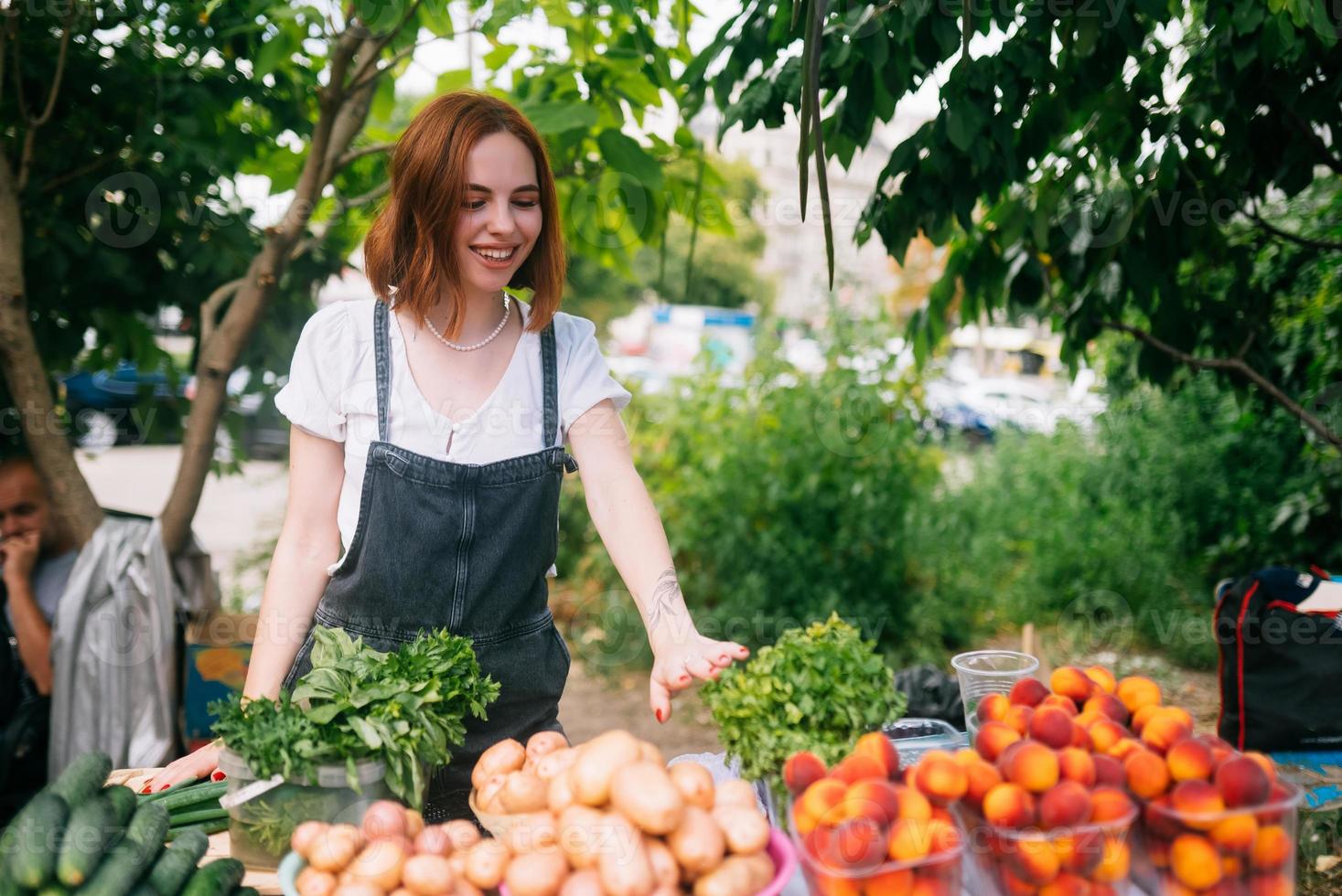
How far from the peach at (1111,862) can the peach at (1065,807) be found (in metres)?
0.04

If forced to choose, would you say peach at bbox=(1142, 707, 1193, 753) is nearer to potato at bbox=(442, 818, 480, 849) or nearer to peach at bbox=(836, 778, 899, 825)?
peach at bbox=(836, 778, 899, 825)

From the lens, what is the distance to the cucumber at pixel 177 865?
1.38 meters

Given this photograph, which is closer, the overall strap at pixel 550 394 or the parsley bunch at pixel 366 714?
the parsley bunch at pixel 366 714

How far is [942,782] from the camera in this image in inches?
48.4

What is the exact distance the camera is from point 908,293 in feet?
57.2

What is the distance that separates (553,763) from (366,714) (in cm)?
28

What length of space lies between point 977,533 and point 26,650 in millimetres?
4983

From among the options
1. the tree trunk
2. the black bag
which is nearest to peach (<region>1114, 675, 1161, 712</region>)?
the black bag

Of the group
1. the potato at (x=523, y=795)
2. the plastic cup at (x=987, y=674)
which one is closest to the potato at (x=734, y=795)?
the potato at (x=523, y=795)

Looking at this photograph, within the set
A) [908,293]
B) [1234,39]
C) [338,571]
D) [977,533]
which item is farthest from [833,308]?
[908,293]

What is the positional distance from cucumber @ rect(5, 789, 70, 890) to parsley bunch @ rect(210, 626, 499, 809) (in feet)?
0.74

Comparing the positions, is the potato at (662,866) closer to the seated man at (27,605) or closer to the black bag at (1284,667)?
the black bag at (1284,667)

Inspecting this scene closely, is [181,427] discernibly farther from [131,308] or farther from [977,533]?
[977,533]

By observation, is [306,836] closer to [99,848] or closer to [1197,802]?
[99,848]
